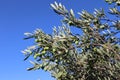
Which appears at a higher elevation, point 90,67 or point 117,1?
point 117,1

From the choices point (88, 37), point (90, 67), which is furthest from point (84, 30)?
point (90, 67)

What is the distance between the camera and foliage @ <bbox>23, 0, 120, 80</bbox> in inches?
791

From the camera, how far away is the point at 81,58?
21516 mm

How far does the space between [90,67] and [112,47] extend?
161 cm

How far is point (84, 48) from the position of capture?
21.0 m

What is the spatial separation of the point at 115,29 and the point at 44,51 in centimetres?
357

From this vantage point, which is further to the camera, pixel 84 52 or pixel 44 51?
pixel 84 52

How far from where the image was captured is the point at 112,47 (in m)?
20.2

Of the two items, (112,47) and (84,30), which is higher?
(84,30)

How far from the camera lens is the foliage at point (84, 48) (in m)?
20.1

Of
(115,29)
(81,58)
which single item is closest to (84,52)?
(81,58)

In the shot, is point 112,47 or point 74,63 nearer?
point 112,47

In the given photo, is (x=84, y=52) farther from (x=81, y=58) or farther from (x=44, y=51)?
(x=44, y=51)

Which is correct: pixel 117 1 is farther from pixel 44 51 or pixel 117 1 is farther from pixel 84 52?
pixel 44 51
